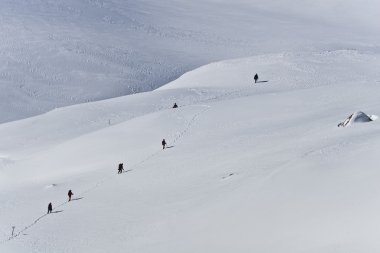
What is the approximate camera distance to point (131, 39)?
3952 inches

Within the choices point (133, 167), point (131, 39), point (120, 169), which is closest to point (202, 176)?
point (120, 169)

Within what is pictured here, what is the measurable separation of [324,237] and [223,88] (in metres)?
45.3

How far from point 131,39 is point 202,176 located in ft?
244

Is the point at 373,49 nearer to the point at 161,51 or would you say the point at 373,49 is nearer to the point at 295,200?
the point at 161,51

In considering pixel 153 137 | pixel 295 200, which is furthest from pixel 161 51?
pixel 295 200

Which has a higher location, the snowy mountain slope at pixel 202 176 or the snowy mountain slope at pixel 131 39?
the snowy mountain slope at pixel 131 39

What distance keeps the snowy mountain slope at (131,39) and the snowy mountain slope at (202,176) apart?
22319 millimetres

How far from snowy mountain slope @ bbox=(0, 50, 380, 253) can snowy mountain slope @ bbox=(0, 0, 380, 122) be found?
22319 millimetres

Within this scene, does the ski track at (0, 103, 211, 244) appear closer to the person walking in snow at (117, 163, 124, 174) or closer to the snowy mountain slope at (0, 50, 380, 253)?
the snowy mountain slope at (0, 50, 380, 253)

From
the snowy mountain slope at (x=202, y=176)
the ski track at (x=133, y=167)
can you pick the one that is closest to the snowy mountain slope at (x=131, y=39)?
the snowy mountain slope at (x=202, y=176)

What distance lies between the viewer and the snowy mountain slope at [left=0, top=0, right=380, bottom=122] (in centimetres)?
7794

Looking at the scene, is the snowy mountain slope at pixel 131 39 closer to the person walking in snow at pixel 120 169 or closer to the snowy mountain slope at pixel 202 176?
the snowy mountain slope at pixel 202 176

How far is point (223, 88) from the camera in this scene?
6141 centimetres

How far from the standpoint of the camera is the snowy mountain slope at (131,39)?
77.9 meters
